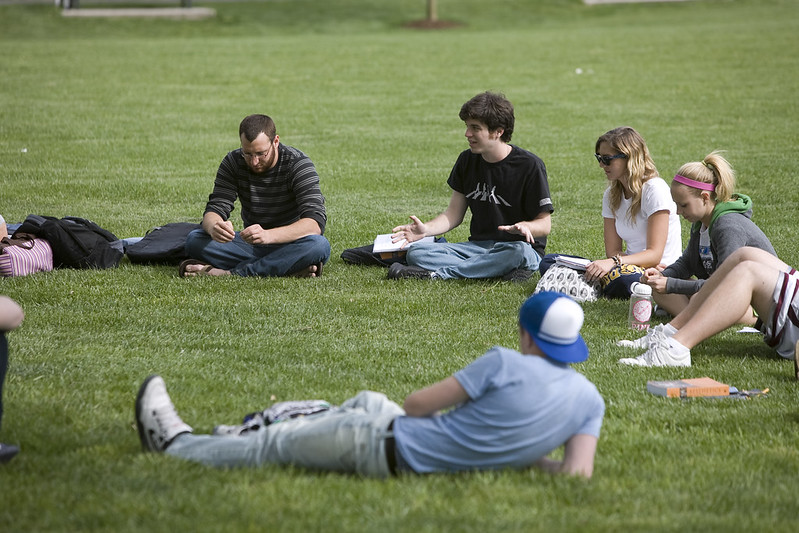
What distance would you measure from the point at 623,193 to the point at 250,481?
15.1 feet

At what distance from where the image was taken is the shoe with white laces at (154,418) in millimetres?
4398

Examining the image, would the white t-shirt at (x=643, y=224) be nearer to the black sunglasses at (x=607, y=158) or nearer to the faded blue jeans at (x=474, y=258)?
the black sunglasses at (x=607, y=158)

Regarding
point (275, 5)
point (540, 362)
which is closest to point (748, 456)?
point (540, 362)

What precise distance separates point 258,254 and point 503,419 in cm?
501

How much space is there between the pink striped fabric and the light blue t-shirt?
5.13 metres

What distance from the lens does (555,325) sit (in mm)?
3973

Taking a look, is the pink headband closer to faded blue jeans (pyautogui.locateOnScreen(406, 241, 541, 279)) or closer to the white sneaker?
the white sneaker

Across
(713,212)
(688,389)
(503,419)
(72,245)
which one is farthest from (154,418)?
(72,245)

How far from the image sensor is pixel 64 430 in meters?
4.80

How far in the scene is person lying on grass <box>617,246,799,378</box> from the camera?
5.99 metres

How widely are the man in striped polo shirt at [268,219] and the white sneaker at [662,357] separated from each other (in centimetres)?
319

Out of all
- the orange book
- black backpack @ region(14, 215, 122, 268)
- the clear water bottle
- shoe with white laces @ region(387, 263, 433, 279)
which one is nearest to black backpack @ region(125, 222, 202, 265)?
black backpack @ region(14, 215, 122, 268)

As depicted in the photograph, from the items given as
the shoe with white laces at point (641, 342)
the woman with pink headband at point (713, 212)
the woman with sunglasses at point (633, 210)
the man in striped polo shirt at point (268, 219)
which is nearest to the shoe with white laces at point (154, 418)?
the shoe with white laces at point (641, 342)

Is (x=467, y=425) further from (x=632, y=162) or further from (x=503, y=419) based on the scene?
(x=632, y=162)
